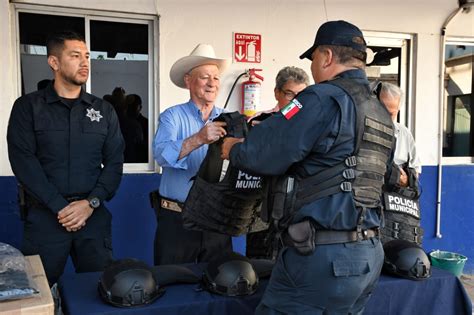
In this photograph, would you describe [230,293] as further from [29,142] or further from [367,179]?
[29,142]

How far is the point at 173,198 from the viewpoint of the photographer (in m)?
2.74

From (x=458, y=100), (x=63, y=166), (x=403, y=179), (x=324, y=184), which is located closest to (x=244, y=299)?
(x=324, y=184)

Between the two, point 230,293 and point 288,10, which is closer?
point 230,293

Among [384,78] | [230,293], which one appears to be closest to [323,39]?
[230,293]

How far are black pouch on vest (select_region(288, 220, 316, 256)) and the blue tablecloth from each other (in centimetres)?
40

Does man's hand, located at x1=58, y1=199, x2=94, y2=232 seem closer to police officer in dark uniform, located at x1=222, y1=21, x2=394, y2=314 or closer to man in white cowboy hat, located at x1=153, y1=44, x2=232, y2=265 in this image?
man in white cowboy hat, located at x1=153, y1=44, x2=232, y2=265

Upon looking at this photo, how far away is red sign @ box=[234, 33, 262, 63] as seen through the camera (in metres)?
4.26

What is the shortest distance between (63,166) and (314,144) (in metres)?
1.59

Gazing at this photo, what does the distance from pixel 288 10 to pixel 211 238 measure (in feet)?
8.78

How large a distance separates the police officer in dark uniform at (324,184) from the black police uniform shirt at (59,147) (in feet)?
4.08

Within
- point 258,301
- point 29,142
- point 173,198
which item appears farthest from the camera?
point 173,198

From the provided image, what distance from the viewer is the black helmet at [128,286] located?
176cm

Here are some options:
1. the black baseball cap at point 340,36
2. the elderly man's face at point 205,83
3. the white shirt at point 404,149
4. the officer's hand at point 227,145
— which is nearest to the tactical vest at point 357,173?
the black baseball cap at point 340,36

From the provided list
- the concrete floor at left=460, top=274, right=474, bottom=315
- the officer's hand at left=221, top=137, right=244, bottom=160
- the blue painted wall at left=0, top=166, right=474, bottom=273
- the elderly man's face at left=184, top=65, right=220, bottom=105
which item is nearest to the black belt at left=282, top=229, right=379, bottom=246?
the officer's hand at left=221, top=137, right=244, bottom=160
